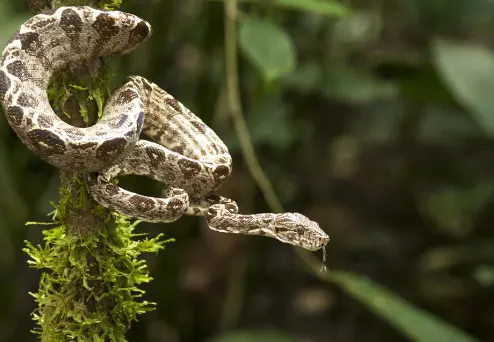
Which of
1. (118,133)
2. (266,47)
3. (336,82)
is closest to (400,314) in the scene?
(266,47)

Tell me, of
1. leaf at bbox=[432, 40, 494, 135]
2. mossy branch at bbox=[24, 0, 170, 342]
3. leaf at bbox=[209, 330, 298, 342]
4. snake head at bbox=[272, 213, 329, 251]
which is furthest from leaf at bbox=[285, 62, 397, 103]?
mossy branch at bbox=[24, 0, 170, 342]

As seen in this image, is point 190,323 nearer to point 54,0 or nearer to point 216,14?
point 216,14

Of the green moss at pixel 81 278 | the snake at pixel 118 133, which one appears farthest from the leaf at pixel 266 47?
the green moss at pixel 81 278

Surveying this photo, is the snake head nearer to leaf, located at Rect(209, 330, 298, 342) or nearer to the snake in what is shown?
the snake

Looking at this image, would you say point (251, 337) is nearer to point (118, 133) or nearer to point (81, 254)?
point (81, 254)

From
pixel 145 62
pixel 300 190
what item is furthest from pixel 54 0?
pixel 300 190

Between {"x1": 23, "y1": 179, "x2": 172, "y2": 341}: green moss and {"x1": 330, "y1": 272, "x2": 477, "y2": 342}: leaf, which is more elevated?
{"x1": 23, "y1": 179, "x2": 172, "y2": 341}: green moss
